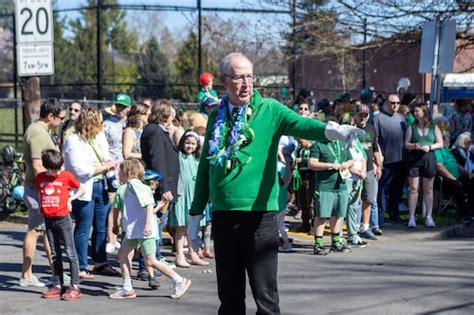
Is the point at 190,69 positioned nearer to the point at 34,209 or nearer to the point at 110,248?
the point at 110,248

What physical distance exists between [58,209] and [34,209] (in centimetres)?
74

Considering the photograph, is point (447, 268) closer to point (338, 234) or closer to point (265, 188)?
point (338, 234)

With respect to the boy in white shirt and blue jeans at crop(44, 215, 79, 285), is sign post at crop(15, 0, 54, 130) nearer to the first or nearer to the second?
the boy in white shirt

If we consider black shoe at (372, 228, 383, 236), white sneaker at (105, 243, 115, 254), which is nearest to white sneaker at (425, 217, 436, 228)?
black shoe at (372, 228, 383, 236)

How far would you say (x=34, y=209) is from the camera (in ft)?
31.2

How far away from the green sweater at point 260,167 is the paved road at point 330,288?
8.69 feet

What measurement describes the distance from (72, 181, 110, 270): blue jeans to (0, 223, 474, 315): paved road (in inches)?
12.0

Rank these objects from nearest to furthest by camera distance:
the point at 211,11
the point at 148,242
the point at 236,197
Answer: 1. the point at 236,197
2. the point at 148,242
3. the point at 211,11

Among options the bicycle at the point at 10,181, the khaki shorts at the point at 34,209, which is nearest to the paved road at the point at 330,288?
the khaki shorts at the point at 34,209

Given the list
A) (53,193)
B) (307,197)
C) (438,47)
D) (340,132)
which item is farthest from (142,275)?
(438,47)

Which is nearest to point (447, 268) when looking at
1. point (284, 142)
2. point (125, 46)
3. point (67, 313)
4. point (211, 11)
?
point (284, 142)

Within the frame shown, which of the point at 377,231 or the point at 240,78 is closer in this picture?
the point at 240,78

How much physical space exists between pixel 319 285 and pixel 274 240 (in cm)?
368

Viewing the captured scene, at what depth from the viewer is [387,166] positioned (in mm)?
14562
